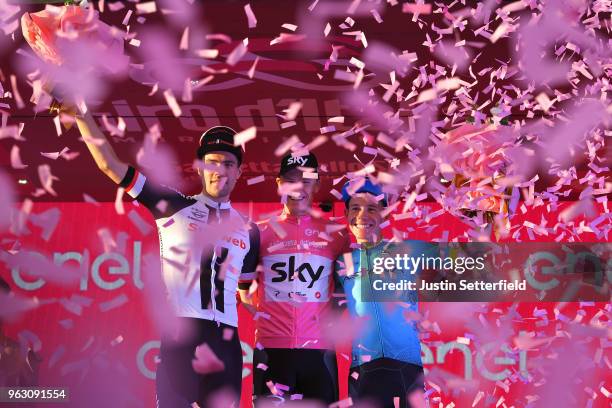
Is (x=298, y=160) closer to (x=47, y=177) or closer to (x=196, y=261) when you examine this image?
(x=196, y=261)

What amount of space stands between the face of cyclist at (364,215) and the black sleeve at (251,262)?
56 centimetres

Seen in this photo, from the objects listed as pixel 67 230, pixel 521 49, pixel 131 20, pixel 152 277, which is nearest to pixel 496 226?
pixel 521 49

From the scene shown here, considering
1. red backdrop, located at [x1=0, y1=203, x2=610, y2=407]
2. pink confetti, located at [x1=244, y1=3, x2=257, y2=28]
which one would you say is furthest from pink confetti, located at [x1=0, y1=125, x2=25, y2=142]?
pink confetti, located at [x1=244, y1=3, x2=257, y2=28]

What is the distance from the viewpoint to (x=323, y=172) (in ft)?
26.6

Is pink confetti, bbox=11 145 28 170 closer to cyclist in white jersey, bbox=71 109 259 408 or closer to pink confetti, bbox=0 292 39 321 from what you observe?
pink confetti, bbox=0 292 39 321

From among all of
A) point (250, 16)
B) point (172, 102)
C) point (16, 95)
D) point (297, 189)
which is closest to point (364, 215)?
point (297, 189)

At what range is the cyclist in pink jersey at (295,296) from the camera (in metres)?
3.86

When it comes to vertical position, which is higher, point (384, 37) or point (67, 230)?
point (384, 37)

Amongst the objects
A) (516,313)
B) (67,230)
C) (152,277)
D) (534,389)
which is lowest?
(534,389)

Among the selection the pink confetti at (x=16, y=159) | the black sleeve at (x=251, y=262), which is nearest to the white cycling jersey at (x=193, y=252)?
the black sleeve at (x=251, y=262)

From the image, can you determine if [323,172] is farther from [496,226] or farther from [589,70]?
[496,226]

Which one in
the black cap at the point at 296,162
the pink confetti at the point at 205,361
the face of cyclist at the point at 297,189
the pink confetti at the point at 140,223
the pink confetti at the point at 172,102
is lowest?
the pink confetti at the point at 205,361

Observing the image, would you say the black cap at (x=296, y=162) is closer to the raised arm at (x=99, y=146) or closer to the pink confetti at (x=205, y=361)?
the raised arm at (x=99, y=146)

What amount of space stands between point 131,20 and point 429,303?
466cm
